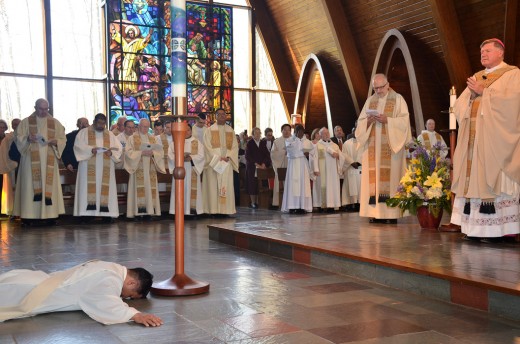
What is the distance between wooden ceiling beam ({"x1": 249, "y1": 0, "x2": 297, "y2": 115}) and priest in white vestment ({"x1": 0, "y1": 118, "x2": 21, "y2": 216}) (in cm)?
1036

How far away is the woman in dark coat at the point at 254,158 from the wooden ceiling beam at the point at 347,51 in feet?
15.1

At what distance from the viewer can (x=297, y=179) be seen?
473 inches

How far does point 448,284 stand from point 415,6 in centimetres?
1206

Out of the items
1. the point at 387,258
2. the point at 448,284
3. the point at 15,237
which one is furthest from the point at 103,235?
the point at 448,284

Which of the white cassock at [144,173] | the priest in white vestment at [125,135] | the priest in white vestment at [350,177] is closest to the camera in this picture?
the white cassock at [144,173]

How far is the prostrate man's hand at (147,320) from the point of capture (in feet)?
11.0

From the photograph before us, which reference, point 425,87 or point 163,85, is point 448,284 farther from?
point 163,85

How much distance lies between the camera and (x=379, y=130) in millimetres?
7605

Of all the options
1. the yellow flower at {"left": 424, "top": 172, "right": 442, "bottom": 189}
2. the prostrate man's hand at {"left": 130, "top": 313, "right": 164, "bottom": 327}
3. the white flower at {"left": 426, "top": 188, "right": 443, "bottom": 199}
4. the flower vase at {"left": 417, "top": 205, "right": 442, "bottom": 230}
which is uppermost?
the yellow flower at {"left": 424, "top": 172, "right": 442, "bottom": 189}

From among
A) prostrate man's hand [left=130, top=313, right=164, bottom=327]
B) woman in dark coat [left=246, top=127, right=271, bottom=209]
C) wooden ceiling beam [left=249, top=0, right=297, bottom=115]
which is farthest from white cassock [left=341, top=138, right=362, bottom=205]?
prostrate man's hand [left=130, top=313, right=164, bottom=327]

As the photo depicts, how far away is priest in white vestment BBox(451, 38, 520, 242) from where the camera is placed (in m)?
5.45

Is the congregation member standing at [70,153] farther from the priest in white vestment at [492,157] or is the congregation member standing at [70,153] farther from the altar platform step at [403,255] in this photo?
the priest in white vestment at [492,157]

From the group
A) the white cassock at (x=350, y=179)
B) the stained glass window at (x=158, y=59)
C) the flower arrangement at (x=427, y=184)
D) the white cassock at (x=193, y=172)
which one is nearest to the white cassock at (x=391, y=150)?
the flower arrangement at (x=427, y=184)

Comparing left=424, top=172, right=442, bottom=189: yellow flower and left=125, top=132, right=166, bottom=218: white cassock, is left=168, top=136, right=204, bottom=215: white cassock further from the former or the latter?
left=424, top=172, right=442, bottom=189: yellow flower
